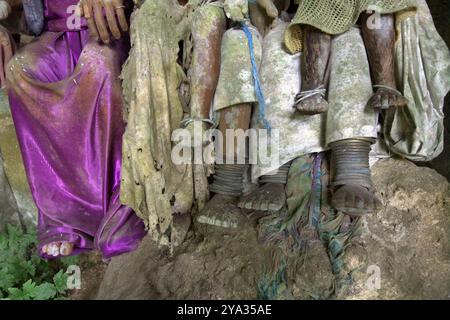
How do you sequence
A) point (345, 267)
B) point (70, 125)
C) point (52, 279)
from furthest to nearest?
point (52, 279) → point (70, 125) → point (345, 267)

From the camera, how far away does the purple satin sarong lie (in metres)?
2.10

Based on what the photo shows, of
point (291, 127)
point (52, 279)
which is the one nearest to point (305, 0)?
point (291, 127)

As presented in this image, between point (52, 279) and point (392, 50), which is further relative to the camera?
point (52, 279)

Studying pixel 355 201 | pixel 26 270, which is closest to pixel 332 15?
pixel 355 201

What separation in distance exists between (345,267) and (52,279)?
1719 mm

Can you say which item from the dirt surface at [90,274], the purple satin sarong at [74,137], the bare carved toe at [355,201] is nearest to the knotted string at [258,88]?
the bare carved toe at [355,201]

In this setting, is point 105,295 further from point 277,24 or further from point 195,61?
point 277,24

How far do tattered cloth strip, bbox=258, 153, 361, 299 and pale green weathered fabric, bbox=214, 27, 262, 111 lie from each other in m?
0.40

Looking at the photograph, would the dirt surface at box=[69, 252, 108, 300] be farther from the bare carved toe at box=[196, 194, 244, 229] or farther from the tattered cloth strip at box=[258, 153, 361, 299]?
the tattered cloth strip at box=[258, 153, 361, 299]

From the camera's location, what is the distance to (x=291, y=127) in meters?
1.83

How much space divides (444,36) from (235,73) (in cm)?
156

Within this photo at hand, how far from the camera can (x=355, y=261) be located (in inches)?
62.0

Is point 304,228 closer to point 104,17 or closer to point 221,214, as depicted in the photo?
point 221,214

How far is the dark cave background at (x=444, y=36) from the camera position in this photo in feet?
8.18
